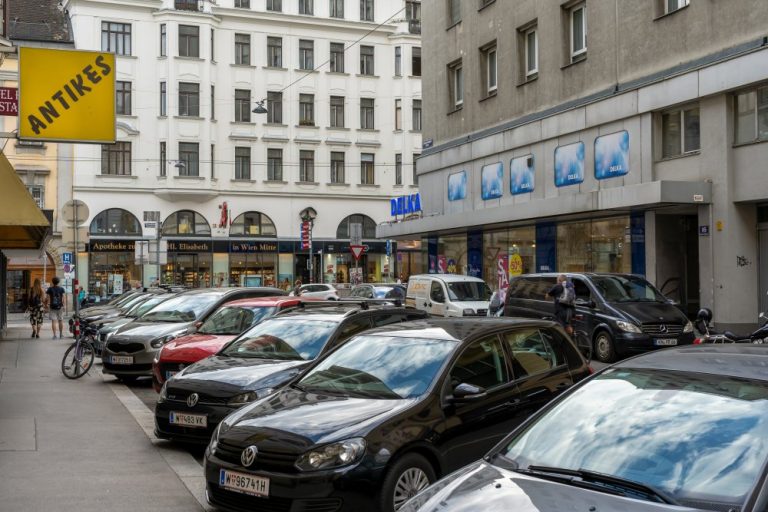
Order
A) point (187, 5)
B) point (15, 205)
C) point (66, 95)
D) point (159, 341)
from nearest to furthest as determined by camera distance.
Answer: point (15, 205) → point (66, 95) → point (159, 341) → point (187, 5)

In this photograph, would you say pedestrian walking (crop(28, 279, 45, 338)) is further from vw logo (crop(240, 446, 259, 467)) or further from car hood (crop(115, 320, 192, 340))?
vw logo (crop(240, 446, 259, 467))

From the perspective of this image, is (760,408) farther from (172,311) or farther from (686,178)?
(686,178)

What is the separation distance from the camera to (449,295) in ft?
81.2

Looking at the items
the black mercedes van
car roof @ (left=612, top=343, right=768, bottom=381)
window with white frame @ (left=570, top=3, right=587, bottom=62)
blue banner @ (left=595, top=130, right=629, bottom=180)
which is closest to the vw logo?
car roof @ (left=612, top=343, right=768, bottom=381)

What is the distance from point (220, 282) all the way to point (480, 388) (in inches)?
1830

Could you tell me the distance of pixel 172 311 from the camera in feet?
53.3

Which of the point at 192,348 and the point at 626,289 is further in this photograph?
the point at 626,289

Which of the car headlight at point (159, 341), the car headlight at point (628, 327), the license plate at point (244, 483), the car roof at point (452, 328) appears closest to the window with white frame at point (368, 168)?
the car headlight at point (628, 327)

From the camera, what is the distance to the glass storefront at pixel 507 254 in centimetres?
2908

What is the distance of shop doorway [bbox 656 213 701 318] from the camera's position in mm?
23172

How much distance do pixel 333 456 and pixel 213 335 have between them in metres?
7.15

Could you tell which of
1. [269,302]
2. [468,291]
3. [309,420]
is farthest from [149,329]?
[468,291]

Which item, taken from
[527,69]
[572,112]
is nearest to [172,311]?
[572,112]

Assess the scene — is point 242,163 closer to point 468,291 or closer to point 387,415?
point 468,291
